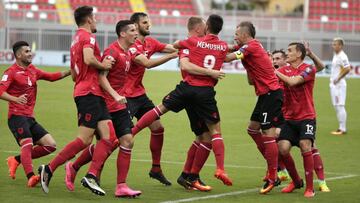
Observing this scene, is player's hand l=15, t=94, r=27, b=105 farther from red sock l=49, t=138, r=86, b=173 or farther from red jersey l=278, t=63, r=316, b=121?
red jersey l=278, t=63, r=316, b=121

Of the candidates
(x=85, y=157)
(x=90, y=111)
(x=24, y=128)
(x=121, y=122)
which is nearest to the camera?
(x=90, y=111)

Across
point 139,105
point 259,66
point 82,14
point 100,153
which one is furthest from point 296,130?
point 82,14

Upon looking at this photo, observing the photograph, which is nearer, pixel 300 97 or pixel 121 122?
pixel 121 122

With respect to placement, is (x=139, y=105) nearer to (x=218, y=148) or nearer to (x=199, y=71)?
(x=199, y=71)

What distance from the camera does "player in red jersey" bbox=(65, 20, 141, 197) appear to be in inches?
414

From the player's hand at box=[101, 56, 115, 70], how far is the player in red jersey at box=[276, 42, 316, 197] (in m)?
2.36

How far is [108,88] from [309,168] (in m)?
2.97

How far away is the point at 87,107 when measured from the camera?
1045cm

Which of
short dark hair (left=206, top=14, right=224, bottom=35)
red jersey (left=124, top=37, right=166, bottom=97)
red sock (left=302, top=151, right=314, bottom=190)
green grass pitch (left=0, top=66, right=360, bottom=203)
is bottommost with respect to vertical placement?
green grass pitch (left=0, top=66, right=360, bottom=203)

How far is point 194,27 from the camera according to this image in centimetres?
1162

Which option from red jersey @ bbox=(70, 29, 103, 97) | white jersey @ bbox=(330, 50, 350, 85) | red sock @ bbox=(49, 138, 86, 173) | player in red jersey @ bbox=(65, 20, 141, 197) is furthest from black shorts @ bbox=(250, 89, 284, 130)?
white jersey @ bbox=(330, 50, 350, 85)

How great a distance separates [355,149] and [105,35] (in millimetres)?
31918

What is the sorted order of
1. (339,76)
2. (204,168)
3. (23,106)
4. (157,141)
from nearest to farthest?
(23,106) → (157,141) → (204,168) → (339,76)

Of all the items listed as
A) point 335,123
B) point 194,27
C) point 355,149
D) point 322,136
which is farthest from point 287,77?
point 335,123
